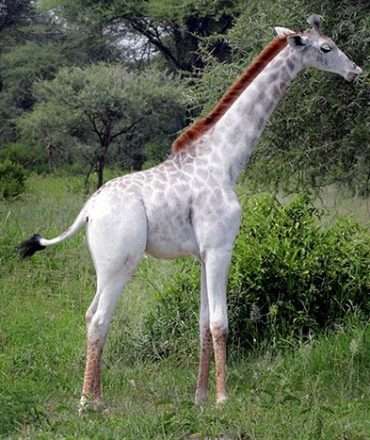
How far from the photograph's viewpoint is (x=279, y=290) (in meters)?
7.23

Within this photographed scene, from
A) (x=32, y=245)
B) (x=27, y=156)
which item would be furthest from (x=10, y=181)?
(x=32, y=245)

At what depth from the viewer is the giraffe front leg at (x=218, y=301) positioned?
5301 millimetres

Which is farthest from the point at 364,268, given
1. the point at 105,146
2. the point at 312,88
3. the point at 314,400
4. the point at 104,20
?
the point at 104,20

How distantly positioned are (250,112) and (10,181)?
10.3 m

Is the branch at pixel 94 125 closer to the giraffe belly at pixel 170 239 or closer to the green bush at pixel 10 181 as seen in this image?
the green bush at pixel 10 181

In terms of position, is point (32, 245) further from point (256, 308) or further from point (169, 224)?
point (256, 308)

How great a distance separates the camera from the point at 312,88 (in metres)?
7.09

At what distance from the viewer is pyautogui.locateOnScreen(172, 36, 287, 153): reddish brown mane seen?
5.61 m

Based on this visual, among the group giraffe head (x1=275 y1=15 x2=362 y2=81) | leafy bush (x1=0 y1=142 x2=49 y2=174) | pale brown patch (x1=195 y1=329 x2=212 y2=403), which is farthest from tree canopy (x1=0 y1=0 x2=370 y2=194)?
pale brown patch (x1=195 y1=329 x2=212 y2=403)

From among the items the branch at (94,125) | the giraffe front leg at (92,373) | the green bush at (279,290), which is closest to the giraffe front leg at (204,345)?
the giraffe front leg at (92,373)

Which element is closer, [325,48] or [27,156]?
[325,48]

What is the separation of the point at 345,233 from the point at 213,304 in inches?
109

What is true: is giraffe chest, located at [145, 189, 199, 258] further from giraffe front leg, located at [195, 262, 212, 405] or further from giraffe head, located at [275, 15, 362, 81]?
giraffe head, located at [275, 15, 362, 81]

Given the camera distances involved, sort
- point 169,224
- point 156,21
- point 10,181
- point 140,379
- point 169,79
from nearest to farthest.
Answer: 1. point 169,224
2. point 140,379
3. point 10,181
4. point 169,79
5. point 156,21
